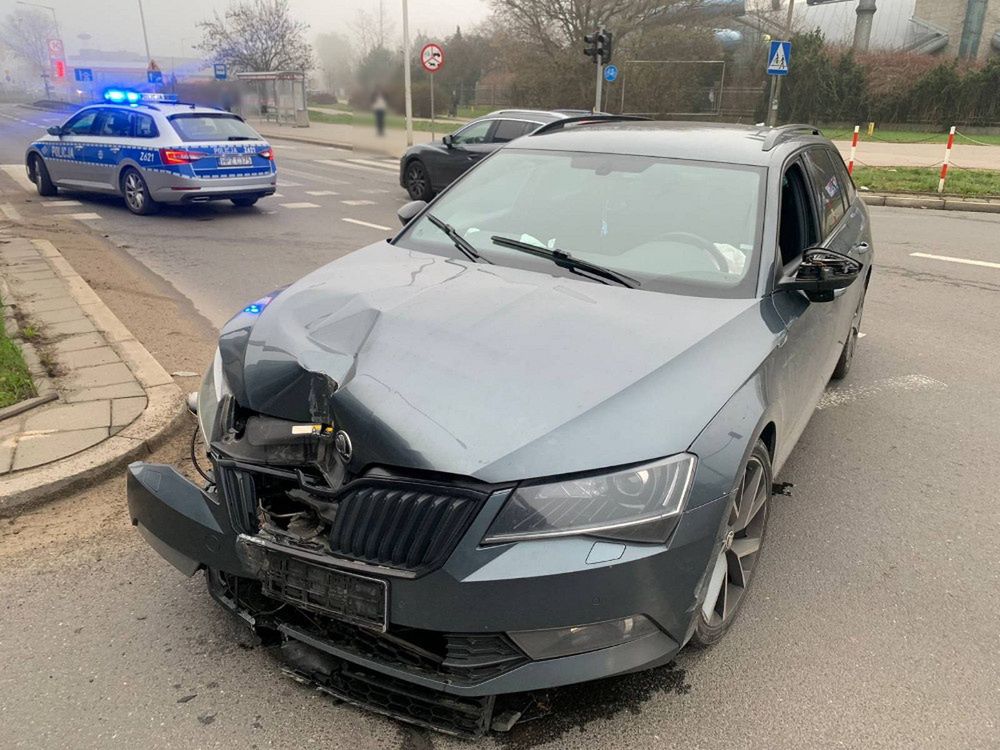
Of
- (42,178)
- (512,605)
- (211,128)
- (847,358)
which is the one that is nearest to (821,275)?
(512,605)

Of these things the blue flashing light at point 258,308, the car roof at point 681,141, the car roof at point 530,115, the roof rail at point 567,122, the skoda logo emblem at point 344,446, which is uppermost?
the roof rail at point 567,122

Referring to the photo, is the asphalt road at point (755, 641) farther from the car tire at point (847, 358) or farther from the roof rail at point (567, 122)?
the roof rail at point (567, 122)

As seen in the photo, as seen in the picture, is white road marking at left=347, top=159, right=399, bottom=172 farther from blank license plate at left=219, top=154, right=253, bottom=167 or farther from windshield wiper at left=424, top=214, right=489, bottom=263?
windshield wiper at left=424, top=214, right=489, bottom=263

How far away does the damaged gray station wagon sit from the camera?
1.99 meters

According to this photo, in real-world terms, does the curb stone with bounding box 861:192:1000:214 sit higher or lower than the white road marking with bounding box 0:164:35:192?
lower

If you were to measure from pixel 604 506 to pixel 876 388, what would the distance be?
398 centimetres

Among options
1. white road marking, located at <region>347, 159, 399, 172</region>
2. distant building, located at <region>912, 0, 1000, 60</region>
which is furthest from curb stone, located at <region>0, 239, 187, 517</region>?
distant building, located at <region>912, 0, 1000, 60</region>

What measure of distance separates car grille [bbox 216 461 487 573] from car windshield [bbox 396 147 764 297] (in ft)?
4.68

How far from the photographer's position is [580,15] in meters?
37.0

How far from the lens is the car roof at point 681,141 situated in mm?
3568

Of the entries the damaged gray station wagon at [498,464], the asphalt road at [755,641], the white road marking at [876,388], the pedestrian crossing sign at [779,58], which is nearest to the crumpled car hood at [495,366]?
the damaged gray station wagon at [498,464]

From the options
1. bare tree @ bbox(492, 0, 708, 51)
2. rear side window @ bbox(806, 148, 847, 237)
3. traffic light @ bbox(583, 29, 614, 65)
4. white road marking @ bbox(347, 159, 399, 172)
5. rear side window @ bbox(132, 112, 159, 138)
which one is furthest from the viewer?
bare tree @ bbox(492, 0, 708, 51)

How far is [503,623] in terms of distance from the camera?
198 centimetres

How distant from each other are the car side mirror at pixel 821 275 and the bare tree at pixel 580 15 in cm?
3702
